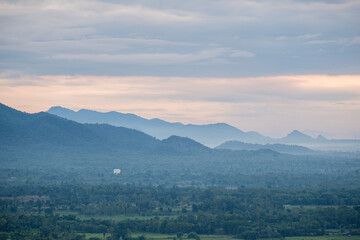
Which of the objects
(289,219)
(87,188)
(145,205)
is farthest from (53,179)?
(289,219)

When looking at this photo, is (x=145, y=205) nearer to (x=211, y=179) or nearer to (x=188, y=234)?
(x=188, y=234)

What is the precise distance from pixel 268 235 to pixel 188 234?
11338mm

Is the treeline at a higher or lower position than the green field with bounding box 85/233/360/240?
higher

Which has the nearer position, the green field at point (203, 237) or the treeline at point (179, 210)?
the green field at point (203, 237)

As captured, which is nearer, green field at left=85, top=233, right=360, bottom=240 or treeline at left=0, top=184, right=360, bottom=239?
green field at left=85, top=233, right=360, bottom=240

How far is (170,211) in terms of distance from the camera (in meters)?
104

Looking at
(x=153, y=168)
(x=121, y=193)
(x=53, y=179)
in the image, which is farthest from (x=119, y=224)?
(x=153, y=168)

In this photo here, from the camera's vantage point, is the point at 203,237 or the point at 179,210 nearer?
the point at 203,237

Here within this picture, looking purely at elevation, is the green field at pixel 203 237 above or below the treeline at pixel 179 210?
below

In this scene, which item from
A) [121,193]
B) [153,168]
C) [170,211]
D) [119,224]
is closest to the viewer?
[119,224]

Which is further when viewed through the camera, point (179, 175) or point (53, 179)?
point (179, 175)

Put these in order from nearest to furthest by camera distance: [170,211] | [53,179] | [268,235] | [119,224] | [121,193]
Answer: [268,235]
[119,224]
[170,211]
[121,193]
[53,179]

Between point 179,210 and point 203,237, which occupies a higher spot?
point 179,210

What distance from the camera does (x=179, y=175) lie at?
177250 millimetres
